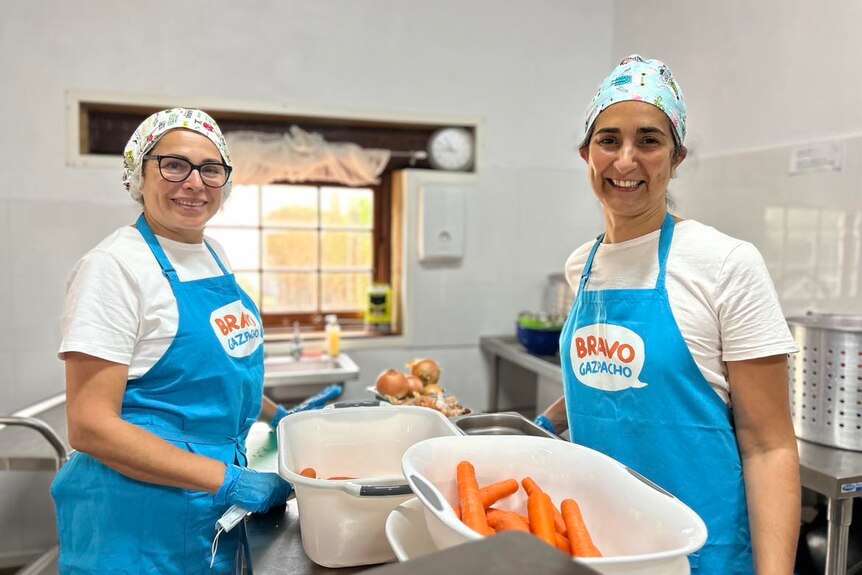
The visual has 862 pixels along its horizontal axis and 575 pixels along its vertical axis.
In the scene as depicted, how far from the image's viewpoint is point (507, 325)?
3400 millimetres

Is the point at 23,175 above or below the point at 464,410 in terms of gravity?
above

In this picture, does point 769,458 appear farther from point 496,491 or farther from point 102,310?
point 102,310

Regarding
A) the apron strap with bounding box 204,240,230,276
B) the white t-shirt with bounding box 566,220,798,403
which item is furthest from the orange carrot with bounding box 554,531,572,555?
the apron strap with bounding box 204,240,230,276

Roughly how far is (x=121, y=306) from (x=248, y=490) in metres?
0.40

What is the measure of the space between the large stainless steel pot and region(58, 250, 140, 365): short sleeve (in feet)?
5.46

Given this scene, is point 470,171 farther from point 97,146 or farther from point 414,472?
point 414,472

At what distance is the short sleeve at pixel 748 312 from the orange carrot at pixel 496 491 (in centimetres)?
43

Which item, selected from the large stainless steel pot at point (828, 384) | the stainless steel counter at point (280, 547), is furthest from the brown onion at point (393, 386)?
the large stainless steel pot at point (828, 384)

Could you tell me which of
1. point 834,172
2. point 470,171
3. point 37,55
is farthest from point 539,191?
point 37,55

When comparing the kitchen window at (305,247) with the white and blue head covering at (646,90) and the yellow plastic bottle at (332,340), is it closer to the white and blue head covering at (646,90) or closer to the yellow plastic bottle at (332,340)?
the yellow plastic bottle at (332,340)

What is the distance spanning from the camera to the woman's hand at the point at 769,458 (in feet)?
3.26

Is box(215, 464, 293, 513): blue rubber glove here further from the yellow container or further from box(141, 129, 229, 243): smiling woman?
the yellow container

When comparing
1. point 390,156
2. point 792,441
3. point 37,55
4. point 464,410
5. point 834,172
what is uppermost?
point 37,55

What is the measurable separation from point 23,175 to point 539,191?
2.41 m
